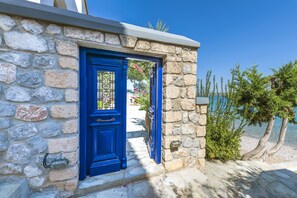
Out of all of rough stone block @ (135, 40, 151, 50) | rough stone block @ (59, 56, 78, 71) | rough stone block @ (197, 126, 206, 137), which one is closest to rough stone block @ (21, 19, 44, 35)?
rough stone block @ (59, 56, 78, 71)

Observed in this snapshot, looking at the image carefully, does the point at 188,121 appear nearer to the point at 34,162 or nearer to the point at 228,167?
→ the point at 228,167

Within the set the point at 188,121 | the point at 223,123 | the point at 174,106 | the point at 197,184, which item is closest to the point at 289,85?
the point at 223,123

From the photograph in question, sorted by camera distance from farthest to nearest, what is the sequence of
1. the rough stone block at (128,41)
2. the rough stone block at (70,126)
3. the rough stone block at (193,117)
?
the rough stone block at (193,117), the rough stone block at (128,41), the rough stone block at (70,126)

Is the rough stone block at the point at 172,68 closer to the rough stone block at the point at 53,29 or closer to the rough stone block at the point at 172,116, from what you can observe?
the rough stone block at the point at 172,116

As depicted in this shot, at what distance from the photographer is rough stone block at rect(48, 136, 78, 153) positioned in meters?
1.95

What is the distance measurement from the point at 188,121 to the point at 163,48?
1.58 m

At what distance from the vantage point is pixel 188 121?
2854 mm

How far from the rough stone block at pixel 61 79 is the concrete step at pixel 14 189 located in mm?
1334

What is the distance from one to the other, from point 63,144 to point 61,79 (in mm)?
963

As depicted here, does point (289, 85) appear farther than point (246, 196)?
Yes

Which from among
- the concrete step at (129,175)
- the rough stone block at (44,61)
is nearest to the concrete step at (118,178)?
the concrete step at (129,175)

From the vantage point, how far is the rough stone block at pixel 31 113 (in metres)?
1.80

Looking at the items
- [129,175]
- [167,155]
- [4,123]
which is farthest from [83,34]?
[167,155]

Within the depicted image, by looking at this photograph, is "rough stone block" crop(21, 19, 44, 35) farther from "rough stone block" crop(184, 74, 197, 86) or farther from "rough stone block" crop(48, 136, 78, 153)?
"rough stone block" crop(184, 74, 197, 86)
